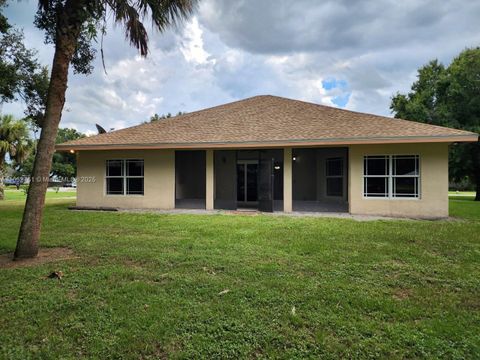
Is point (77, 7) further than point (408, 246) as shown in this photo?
No

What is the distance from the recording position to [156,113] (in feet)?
148

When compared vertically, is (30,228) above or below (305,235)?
above

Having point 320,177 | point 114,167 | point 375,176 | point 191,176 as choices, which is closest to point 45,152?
→ point 114,167

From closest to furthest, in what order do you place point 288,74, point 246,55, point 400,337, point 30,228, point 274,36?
point 400,337, point 30,228, point 274,36, point 246,55, point 288,74

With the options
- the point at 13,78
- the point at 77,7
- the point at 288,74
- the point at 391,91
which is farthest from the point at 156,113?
the point at 77,7

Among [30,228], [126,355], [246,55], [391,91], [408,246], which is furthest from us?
[391,91]

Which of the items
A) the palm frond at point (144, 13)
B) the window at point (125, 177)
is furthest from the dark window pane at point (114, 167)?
the palm frond at point (144, 13)

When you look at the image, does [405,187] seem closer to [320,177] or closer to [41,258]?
[320,177]

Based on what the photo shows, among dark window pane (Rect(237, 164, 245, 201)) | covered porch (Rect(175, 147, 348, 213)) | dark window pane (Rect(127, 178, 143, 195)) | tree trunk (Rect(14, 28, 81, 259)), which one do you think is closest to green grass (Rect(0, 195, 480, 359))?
tree trunk (Rect(14, 28, 81, 259))

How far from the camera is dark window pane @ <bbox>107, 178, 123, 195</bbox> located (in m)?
13.7

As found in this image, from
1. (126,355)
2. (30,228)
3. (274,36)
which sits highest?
(274,36)

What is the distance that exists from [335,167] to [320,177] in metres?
1.32

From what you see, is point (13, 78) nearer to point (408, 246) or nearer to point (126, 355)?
point (126, 355)

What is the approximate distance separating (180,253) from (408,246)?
15.7ft
